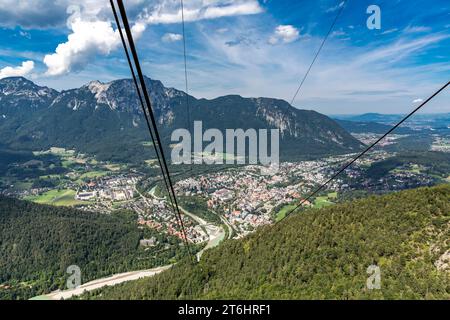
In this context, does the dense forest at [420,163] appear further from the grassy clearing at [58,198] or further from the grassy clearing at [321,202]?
the grassy clearing at [58,198]

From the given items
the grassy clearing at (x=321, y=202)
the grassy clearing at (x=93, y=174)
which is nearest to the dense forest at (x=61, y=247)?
the grassy clearing at (x=321, y=202)

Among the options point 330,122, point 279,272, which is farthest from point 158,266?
point 330,122

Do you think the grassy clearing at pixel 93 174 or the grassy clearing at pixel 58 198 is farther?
the grassy clearing at pixel 93 174

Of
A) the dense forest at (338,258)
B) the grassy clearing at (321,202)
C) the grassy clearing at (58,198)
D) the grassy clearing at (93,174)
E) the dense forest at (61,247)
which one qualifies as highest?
the dense forest at (338,258)

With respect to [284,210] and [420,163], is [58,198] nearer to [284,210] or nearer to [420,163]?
[284,210]

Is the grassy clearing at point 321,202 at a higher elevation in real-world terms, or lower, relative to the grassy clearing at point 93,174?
lower

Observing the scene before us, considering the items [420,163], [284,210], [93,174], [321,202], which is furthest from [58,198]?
[420,163]
